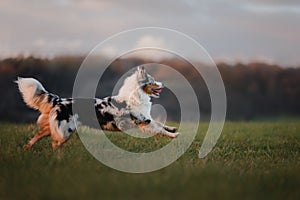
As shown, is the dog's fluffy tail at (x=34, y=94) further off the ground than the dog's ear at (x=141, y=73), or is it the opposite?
the dog's ear at (x=141, y=73)

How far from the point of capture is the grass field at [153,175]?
207 inches

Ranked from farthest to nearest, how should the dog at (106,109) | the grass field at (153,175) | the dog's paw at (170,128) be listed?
the dog's paw at (170,128) → the dog at (106,109) → the grass field at (153,175)

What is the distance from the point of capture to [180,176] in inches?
232

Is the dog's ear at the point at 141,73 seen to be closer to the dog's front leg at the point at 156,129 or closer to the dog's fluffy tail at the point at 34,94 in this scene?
the dog's front leg at the point at 156,129

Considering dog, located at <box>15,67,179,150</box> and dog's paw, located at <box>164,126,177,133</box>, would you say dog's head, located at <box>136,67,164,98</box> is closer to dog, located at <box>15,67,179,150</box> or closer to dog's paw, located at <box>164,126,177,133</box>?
dog, located at <box>15,67,179,150</box>

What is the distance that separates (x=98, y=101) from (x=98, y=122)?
0.32 metres

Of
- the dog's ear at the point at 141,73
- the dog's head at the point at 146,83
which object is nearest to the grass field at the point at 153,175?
the dog's head at the point at 146,83

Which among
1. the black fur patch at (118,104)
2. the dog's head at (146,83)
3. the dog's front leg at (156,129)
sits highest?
the dog's head at (146,83)

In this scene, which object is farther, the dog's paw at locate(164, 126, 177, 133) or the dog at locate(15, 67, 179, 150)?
the dog's paw at locate(164, 126, 177, 133)

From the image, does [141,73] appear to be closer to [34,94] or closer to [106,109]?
[106,109]

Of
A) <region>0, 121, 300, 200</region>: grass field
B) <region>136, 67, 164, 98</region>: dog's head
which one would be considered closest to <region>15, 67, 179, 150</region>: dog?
<region>136, 67, 164, 98</region>: dog's head

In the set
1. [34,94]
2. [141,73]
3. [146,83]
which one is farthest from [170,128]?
[34,94]

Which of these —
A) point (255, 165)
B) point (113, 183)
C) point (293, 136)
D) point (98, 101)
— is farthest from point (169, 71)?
point (113, 183)

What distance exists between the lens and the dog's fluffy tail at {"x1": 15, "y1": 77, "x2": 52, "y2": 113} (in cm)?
771
